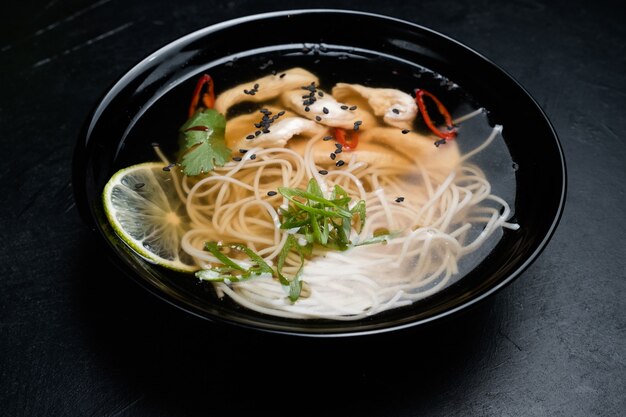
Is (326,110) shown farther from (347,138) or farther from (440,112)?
(440,112)

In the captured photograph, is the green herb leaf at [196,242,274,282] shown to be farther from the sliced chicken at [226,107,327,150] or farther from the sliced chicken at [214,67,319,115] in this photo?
the sliced chicken at [214,67,319,115]

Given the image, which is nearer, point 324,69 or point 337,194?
point 337,194

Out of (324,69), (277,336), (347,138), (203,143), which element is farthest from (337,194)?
(324,69)

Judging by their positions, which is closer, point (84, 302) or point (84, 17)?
point (84, 302)

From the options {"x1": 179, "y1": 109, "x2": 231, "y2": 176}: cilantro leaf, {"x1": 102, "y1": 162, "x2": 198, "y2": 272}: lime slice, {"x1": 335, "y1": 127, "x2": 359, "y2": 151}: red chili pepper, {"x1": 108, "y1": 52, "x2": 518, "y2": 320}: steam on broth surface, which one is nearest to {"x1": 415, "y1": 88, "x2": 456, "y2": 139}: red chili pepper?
{"x1": 108, "y1": 52, "x2": 518, "y2": 320}: steam on broth surface

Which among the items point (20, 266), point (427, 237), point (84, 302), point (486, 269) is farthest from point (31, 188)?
point (486, 269)

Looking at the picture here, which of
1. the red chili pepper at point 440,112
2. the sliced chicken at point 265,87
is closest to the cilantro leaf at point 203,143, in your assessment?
the sliced chicken at point 265,87

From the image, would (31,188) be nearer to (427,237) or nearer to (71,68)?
(71,68)
